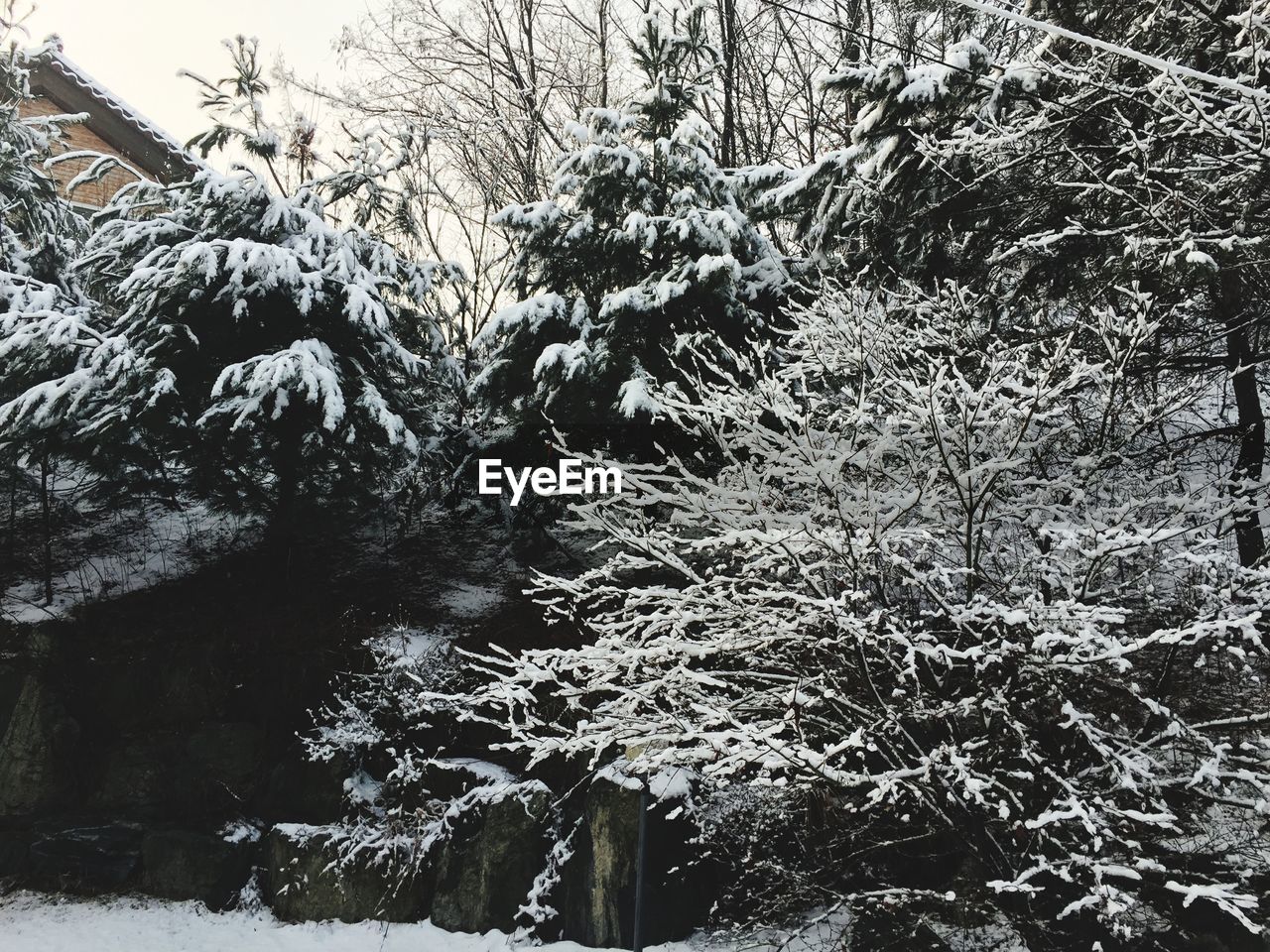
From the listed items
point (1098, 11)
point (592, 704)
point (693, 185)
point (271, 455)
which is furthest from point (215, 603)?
point (1098, 11)

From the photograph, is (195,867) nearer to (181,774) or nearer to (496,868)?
(181,774)

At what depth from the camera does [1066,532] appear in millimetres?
3467

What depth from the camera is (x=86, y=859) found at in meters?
6.34

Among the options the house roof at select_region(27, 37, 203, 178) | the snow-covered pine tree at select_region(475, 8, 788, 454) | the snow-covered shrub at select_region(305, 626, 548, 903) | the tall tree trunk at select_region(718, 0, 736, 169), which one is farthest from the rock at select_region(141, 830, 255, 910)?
the house roof at select_region(27, 37, 203, 178)

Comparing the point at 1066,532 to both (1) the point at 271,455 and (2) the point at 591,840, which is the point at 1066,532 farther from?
(1) the point at 271,455

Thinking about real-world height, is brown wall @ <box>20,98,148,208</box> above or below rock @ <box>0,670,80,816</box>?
above

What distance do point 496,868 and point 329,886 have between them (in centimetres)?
127

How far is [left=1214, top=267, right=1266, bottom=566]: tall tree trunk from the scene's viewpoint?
17.1 feet

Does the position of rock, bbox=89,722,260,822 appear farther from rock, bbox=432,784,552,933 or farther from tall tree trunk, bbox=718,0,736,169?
tall tree trunk, bbox=718,0,736,169

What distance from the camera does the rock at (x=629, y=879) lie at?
199 inches

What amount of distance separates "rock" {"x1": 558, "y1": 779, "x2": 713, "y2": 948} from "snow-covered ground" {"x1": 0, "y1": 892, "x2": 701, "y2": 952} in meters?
0.25

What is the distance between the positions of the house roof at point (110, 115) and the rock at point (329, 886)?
11176 mm

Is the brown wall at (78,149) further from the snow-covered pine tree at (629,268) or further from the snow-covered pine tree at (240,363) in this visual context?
the snow-covered pine tree at (629,268)

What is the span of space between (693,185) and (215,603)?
5.61 m
